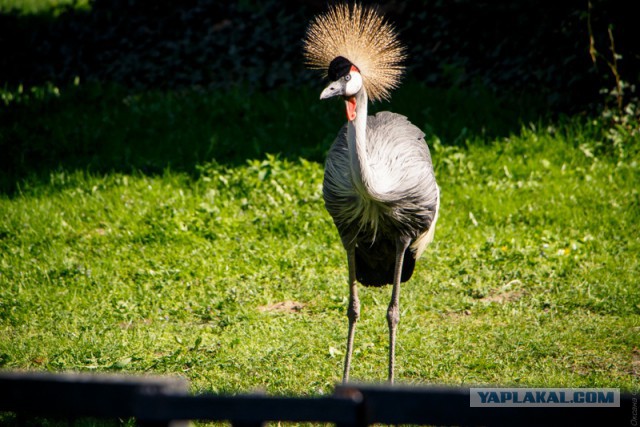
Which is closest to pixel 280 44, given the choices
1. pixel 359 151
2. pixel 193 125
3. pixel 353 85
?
pixel 193 125

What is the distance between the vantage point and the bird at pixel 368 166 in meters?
4.02

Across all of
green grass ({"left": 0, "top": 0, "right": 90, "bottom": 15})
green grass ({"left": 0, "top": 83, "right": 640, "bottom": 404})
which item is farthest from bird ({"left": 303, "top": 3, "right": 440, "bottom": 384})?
green grass ({"left": 0, "top": 0, "right": 90, "bottom": 15})

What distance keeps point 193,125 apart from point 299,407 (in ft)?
21.2

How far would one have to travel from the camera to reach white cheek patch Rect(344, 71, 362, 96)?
3.99 metres

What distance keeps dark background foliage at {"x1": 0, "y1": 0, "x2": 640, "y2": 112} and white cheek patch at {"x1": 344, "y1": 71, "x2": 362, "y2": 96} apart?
3880 millimetres

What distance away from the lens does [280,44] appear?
9.99 meters

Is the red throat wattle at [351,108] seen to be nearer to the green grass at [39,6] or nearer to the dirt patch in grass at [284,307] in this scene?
the dirt patch in grass at [284,307]

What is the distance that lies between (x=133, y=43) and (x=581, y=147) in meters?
6.76

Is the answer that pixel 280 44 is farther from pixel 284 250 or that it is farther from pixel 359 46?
pixel 359 46

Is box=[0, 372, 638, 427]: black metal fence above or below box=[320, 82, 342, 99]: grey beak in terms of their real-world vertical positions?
below

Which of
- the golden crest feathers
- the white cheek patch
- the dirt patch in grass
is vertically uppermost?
the golden crest feathers

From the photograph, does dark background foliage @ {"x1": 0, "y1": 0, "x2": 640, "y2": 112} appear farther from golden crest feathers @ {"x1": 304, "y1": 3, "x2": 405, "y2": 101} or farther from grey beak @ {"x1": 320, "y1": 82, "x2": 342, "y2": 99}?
grey beak @ {"x1": 320, "y1": 82, "x2": 342, "y2": 99}

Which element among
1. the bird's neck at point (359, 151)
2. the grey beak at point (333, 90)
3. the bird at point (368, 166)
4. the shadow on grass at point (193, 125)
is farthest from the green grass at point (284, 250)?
the grey beak at point (333, 90)

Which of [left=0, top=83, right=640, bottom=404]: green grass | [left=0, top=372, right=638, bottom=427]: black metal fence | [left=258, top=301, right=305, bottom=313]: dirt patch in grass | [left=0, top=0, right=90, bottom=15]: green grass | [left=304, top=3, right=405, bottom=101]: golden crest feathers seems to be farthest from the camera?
[left=0, top=0, right=90, bottom=15]: green grass
